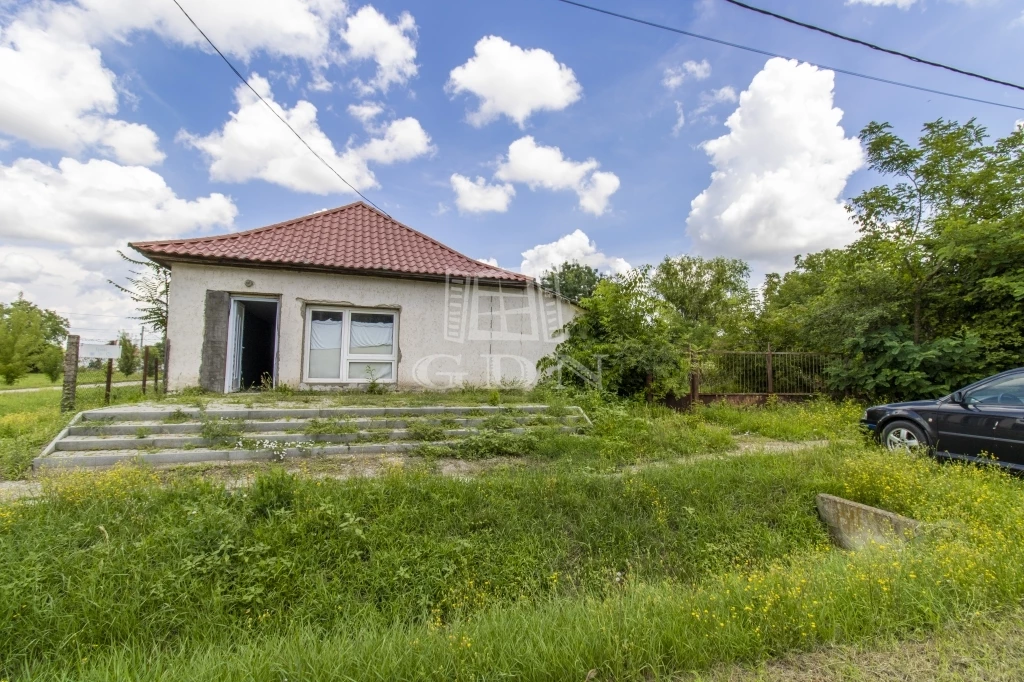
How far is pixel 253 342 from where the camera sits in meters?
10.9

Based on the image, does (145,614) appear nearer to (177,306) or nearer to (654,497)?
(654,497)

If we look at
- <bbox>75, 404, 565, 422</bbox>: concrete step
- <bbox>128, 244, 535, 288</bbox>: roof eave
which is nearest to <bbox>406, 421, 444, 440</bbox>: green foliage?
<bbox>75, 404, 565, 422</bbox>: concrete step

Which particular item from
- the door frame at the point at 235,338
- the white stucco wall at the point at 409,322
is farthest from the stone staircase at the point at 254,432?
the white stucco wall at the point at 409,322

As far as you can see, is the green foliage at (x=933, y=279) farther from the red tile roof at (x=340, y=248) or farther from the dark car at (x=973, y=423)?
the red tile roof at (x=340, y=248)

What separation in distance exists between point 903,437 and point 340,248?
1136cm

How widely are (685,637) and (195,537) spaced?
3786 mm

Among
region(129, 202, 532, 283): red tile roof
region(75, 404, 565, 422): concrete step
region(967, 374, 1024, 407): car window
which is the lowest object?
region(75, 404, 565, 422): concrete step

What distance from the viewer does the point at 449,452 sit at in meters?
5.82

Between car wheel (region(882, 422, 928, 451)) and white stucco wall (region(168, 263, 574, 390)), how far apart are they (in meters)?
6.51

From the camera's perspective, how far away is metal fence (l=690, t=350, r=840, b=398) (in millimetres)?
10383

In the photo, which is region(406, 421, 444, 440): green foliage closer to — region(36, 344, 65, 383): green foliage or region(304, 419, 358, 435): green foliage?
region(304, 419, 358, 435): green foliage

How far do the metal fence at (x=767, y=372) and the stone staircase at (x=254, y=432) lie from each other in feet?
17.4

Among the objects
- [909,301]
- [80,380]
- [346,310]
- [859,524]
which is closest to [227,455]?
[346,310]

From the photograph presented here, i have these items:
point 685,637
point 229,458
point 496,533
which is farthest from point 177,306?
point 685,637
